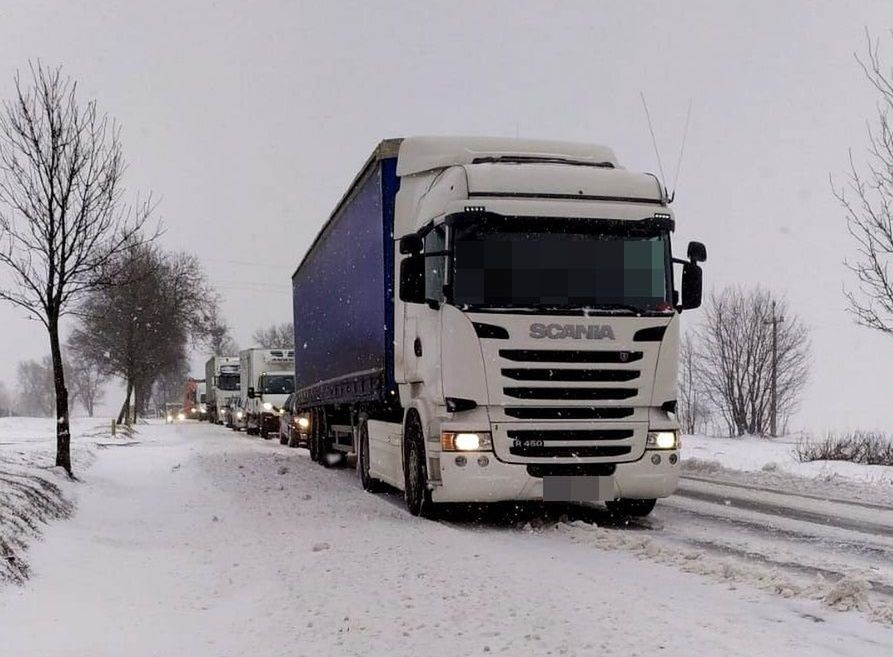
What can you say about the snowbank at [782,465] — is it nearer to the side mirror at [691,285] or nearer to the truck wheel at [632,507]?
the truck wheel at [632,507]

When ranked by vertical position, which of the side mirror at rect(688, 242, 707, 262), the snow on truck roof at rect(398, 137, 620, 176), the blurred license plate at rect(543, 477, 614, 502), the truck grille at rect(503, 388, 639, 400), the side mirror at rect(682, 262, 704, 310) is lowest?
the blurred license plate at rect(543, 477, 614, 502)

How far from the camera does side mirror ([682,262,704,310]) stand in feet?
29.3

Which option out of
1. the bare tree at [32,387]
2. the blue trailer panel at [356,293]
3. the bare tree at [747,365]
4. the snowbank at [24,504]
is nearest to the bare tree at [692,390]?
the bare tree at [747,365]

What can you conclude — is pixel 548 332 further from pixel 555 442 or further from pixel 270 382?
pixel 270 382

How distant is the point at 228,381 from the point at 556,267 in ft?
139

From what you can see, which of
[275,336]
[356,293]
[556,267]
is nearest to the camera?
[556,267]

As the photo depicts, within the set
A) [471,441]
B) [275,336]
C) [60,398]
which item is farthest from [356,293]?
[275,336]

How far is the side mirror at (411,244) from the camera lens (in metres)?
8.95

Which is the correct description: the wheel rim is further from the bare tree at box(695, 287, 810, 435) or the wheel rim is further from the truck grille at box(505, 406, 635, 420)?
the bare tree at box(695, 287, 810, 435)

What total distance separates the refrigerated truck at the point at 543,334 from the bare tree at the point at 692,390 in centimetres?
4690

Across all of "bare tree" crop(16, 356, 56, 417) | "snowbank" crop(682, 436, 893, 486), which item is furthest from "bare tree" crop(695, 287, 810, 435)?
"bare tree" crop(16, 356, 56, 417)

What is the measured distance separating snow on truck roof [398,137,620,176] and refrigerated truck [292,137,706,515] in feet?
0.33

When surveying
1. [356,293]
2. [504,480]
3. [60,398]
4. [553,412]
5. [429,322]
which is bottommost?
[504,480]

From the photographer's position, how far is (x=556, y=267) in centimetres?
850
